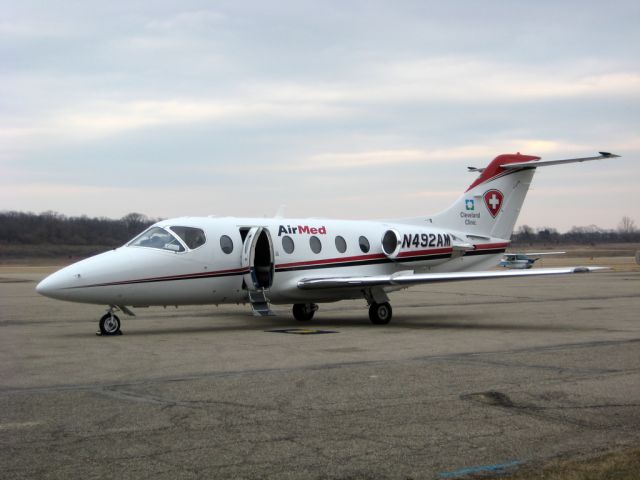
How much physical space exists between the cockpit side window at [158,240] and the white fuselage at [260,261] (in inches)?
1.9

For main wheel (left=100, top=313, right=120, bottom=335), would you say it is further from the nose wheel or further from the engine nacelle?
the engine nacelle

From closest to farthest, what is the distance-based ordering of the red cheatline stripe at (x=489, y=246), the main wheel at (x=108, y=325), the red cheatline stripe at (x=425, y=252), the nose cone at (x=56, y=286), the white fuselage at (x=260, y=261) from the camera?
the nose cone at (x=56, y=286)
the white fuselage at (x=260, y=261)
the main wheel at (x=108, y=325)
the red cheatline stripe at (x=425, y=252)
the red cheatline stripe at (x=489, y=246)

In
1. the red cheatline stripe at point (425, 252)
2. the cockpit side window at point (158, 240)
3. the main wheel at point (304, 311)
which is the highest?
the cockpit side window at point (158, 240)

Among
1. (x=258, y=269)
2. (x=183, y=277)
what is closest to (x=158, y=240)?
(x=183, y=277)

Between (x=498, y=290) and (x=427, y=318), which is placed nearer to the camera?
(x=427, y=318)

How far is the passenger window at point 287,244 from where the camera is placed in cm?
2041

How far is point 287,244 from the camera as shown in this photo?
20484 millimetres

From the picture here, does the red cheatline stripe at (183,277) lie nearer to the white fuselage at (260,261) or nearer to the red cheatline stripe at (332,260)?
the white fuselage at (260,261)

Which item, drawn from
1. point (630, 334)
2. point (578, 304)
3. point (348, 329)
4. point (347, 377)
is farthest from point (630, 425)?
point (578, 304)

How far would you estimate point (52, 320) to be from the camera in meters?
22.0

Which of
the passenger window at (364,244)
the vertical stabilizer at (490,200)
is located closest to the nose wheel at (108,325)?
the passenger window at (364,244)

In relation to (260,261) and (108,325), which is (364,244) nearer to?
(260,261)

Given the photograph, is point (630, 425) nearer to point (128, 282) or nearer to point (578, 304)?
point (128, 282)

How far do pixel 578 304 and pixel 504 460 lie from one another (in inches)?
821
